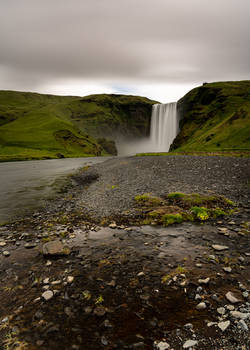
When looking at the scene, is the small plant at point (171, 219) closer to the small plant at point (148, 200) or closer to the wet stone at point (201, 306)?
the small plant at point (148, 200)

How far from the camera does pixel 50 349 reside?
15.8 ft

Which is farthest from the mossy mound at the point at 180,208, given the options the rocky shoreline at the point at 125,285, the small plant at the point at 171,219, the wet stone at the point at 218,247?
the wet stone at the point at 218,247

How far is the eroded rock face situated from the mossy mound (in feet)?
16.6

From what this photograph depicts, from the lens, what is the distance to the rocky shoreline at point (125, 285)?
504 cm

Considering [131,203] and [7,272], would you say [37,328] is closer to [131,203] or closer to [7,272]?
[7,272]

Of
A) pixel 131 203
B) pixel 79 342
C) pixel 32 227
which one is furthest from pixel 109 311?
pixel 131 203

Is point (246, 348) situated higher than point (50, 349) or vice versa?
point (246, 348)

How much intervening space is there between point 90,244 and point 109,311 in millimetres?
4408

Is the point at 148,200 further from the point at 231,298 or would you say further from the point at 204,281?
the point at 231,298

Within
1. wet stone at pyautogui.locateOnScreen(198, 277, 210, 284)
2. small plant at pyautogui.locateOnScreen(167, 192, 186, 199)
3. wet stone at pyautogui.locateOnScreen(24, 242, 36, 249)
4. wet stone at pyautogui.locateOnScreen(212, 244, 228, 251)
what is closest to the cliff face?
small plant at pyautogui.locateOnScreen(167, 192, 186, 199)

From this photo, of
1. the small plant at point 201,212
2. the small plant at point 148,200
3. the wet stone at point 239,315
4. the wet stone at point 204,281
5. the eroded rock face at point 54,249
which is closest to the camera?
the wet stone at point 239,315

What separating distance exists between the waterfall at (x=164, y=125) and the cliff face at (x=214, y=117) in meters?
7.90

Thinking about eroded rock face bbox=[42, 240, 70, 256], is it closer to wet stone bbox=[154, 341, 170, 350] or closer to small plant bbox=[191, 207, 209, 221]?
wet stone bbox=[154, 341, 170, 350]

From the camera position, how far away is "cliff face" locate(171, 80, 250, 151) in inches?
3019
